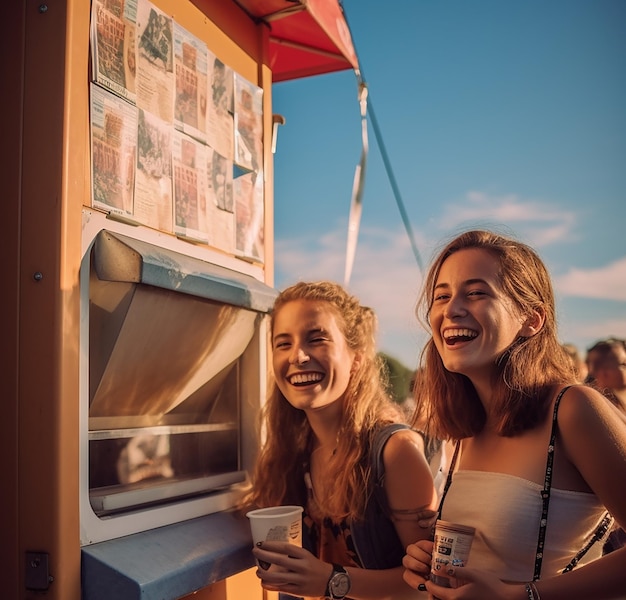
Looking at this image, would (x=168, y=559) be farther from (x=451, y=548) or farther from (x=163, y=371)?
(x=451, y=548)

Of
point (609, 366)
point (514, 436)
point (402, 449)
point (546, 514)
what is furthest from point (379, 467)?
point (609, 366)

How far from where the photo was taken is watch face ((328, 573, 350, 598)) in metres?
1.97

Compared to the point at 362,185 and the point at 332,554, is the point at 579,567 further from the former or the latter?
the point at 362,185

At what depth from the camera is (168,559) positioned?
1.75m

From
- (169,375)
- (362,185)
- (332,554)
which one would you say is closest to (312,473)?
(332,554)

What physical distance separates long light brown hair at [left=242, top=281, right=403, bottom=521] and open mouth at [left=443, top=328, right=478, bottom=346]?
0.55m

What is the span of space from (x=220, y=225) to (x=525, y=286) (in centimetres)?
99

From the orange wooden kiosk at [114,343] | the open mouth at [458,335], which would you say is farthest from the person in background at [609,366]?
the open mouth at [458,335]

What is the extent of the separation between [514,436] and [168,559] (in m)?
0.89

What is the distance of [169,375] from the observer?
2.18 m

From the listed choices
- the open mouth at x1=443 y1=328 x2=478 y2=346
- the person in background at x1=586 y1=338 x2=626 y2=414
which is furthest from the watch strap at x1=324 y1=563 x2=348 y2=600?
the person in background at x1=586 y1=338 x2=626 y2=414

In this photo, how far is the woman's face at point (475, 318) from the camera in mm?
1741

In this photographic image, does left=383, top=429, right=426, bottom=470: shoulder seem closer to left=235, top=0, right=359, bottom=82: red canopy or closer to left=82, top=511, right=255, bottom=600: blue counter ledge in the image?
left=82, top=511, right=255, bottom=600: blue counter ledge

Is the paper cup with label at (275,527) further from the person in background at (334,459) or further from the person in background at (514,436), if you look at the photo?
the person in background at (514,436)
